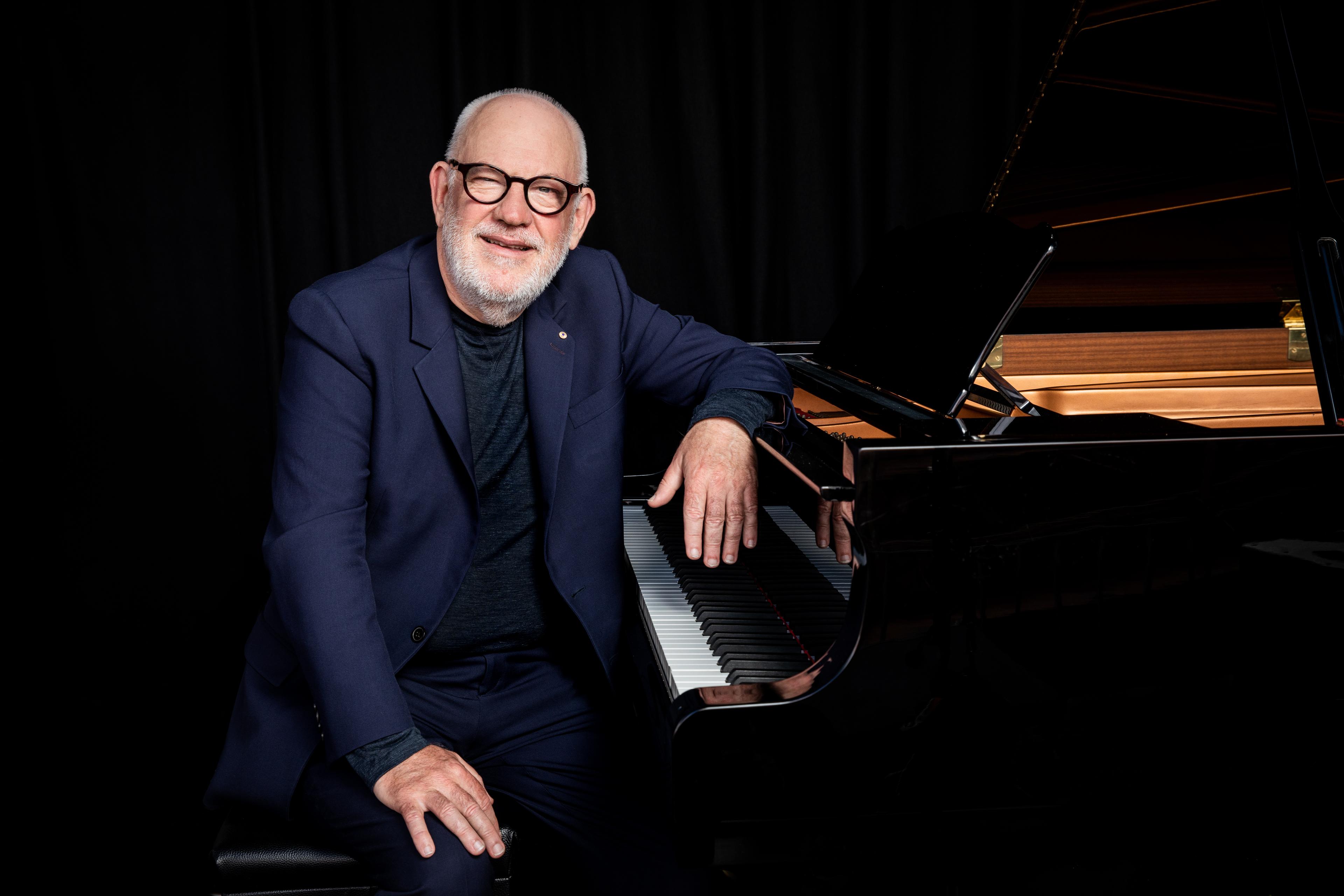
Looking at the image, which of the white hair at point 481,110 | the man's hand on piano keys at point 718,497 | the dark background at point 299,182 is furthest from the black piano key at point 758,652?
the dark background at point 299,182

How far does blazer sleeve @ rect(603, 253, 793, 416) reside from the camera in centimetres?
197

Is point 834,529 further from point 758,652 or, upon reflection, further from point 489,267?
point 489,267

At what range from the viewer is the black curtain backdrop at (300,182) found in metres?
2.99

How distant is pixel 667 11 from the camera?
307cm

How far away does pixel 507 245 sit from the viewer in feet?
5.82

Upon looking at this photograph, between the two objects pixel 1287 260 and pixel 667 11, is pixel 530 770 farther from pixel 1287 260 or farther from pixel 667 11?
pixel 667 11

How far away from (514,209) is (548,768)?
1011mm

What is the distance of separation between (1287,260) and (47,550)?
12.0 ft

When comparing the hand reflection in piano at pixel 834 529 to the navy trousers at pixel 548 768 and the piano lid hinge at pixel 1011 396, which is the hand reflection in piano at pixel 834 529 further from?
the navy trousers at pixel 548 768

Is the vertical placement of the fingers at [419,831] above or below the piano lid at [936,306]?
below

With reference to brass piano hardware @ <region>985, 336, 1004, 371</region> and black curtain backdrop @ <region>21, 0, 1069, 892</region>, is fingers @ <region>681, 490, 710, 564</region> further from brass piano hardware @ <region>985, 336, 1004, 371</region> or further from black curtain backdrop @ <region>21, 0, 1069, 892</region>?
black curtain backdrop @ <region>21, 0, 1069, 892</region>

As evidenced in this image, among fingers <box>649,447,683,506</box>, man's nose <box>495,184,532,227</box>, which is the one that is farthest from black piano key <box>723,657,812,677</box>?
man's nose <box>495,184,532,227</box>

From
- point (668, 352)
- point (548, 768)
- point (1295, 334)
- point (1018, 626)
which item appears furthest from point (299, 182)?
point (1295, 334)

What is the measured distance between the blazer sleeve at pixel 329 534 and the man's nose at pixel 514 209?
13.7 inches
